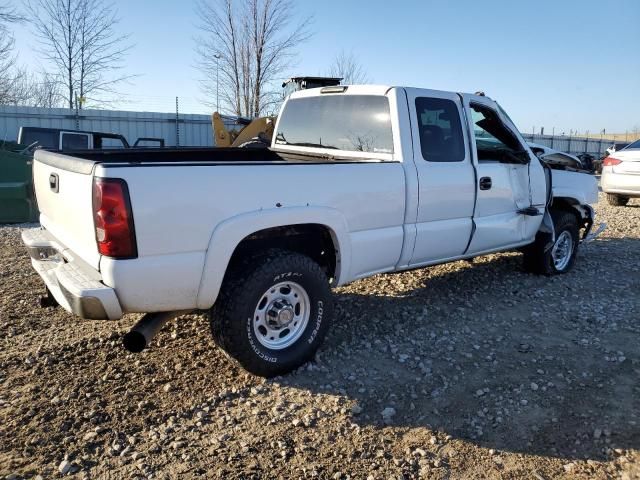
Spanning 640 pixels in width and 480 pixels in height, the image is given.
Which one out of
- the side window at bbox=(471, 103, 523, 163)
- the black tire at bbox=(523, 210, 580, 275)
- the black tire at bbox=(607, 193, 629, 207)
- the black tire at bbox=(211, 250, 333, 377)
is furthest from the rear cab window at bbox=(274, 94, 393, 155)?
the black tire at bbox=(607, 193, 629, 207)

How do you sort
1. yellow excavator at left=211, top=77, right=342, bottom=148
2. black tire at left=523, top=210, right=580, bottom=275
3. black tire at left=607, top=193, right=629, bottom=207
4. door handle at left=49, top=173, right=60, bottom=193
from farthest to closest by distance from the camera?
yellow excavator at left=211, top=77, right=342, bottom=148 < black tire at left=607, top=193, right=629, bottom=207 < black tire at left=523, top=210, right=580, bottom=275 < door handle at left=49, top=173, right=60, bottom=193

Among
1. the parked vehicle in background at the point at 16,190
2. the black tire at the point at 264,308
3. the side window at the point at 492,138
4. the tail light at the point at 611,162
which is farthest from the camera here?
the tail light at the point at 611,162

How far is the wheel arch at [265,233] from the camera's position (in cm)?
312

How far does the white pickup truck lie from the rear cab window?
14mm

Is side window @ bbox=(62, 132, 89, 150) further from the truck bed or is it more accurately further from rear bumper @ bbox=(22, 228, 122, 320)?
rear bumper @ bbox=(22, 228, 122, 320)

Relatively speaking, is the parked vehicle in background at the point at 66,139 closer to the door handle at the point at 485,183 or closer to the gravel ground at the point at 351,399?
the gravel ground at the point at 351,399

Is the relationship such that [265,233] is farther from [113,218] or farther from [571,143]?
[571,143]

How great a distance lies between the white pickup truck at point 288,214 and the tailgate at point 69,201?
0.01m

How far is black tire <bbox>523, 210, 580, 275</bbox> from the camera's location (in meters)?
6.01

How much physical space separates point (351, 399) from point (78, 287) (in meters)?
1.77

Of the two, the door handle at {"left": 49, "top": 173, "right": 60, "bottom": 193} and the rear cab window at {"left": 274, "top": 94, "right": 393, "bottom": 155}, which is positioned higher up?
the rear cab window at {"left": 274, "top": 94, "right": 393, "bottom": 155}

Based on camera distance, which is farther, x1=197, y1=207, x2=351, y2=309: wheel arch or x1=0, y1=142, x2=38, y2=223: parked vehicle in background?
x1=0, y1=142, x2=38, y2=223: parked vehicle in background

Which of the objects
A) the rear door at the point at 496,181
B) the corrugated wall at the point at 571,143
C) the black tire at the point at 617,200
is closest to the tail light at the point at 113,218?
the rear door at the point at 496,181

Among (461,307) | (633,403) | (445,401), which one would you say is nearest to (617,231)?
(461,307)
